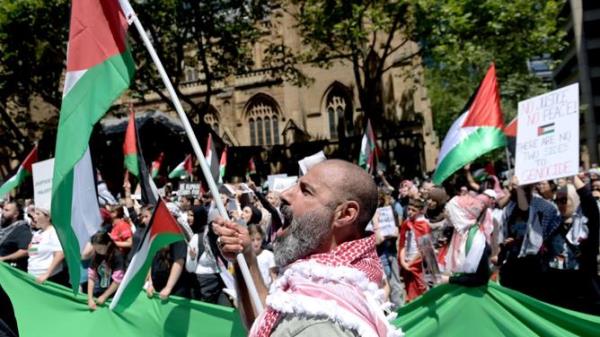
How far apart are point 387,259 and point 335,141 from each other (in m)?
32.6

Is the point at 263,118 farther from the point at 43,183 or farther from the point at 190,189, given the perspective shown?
the point at 43,183

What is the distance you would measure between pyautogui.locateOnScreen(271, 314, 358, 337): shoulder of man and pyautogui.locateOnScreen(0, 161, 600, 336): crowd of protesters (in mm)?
3621

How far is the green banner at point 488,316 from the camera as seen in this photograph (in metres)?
5.54

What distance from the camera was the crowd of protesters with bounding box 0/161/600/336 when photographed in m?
6.49

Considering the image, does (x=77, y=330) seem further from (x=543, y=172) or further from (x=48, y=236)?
(x=543, y=172)

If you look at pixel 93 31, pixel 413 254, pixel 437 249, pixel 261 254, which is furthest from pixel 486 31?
pixel 93 31

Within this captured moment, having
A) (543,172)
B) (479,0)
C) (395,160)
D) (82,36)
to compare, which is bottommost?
(395,160)

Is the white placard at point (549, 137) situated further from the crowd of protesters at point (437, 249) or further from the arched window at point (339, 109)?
the arched window at point (339, 109)

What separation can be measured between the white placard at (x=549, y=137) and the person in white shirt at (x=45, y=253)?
508cm

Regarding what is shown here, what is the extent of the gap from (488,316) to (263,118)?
134ft

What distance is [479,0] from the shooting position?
74.4 ft

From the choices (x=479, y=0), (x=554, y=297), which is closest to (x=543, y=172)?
(x=554, y=297)

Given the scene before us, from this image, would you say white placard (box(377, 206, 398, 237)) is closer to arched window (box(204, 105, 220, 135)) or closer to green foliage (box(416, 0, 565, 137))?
Answer: green foliage (box(416, 0, 565, 137))

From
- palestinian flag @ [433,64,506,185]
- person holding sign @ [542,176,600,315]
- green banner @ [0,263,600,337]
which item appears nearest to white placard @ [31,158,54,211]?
green banner @ [0,263,600,337]
